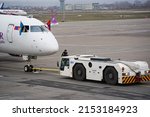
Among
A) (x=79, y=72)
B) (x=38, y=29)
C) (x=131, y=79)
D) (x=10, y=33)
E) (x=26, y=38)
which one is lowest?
(x=131, y=79)

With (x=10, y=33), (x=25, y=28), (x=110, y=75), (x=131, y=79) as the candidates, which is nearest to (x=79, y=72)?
(x=110, y=75)

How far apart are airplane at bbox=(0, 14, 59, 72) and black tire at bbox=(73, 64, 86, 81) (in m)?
3.03

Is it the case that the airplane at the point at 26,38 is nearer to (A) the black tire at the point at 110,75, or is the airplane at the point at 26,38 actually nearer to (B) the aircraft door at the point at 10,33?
(B) the aircraft door at the point at 10,33

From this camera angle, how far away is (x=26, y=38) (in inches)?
1164

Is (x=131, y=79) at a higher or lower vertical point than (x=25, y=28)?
lower

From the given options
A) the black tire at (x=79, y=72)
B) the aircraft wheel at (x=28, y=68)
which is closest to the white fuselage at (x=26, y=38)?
the aircraft wheel at (x=28, y=68)

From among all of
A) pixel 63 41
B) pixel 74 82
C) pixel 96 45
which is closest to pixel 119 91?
pixel 74 82

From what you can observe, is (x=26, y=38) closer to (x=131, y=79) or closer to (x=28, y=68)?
(x=28, y=68)

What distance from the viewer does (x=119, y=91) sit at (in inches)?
879

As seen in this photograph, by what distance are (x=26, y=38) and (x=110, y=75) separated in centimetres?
773

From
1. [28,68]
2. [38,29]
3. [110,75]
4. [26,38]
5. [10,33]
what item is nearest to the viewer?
[110,75]

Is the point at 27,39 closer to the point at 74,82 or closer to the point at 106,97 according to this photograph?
the point at 74,82

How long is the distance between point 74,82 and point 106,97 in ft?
16.2

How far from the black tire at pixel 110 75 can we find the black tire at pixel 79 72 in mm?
1605
